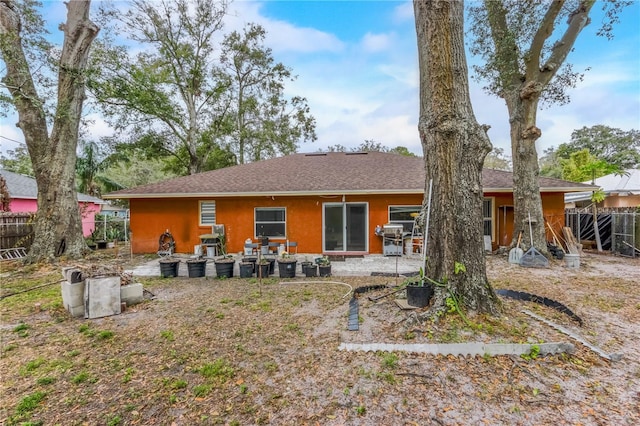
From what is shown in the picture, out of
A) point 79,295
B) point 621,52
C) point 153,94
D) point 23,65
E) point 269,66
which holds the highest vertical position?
point 269,66

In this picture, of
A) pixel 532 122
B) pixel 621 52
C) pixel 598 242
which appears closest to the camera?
pixel 532 122

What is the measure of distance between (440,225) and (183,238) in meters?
9.38

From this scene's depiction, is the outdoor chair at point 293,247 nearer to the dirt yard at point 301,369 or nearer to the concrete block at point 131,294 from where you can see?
the dirt yard at point 301,369

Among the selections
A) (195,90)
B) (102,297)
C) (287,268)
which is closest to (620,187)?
(287,268)

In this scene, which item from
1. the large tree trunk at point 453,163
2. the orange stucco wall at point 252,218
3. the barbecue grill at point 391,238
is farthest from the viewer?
the orange stucco wall at point 252,218

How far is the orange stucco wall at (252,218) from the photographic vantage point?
967 cm

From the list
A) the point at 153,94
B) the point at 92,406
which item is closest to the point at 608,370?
the point at 92,406

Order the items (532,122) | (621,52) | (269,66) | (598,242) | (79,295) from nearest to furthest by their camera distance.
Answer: (79,295), (532,122), (621,52), (598,242), (269,66)

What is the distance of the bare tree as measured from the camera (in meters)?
8.11

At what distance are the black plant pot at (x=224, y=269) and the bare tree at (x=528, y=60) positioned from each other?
329 inches

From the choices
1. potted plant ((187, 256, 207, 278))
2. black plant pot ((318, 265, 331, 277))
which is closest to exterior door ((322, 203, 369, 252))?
black plant pot ((318, 265, 331, 277))

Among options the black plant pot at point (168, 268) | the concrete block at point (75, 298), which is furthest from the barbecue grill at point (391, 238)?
the concrete block at point (75, 298)

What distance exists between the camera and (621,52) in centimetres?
917

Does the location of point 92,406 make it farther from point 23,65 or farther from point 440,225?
point 23,65
